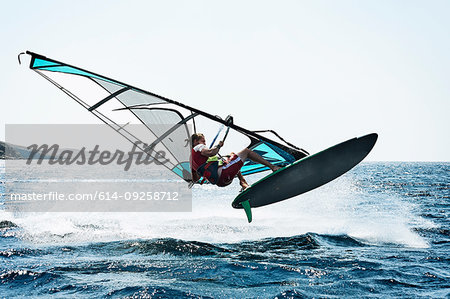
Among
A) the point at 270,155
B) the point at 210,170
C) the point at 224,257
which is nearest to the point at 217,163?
the point at 210,170

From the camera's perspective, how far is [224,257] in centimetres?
733

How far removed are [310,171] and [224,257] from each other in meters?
2.27

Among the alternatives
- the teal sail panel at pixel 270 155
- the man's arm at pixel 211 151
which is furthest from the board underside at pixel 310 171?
the man's arm at pixel 211 151

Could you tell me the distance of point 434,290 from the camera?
5.35 m

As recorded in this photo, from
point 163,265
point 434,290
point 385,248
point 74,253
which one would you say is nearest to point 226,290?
point 163,265

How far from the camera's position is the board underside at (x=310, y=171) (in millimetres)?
6910

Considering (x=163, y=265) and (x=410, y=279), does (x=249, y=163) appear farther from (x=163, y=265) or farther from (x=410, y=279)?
(x=410, y=279)

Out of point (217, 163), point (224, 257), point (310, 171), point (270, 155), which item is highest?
point (270, 155)

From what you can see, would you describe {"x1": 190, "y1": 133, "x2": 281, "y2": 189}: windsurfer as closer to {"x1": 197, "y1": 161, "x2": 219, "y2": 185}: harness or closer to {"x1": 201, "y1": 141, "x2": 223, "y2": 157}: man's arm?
{"x1": 197, "y1": 161, "x2": 219, "y2": 185}: harness

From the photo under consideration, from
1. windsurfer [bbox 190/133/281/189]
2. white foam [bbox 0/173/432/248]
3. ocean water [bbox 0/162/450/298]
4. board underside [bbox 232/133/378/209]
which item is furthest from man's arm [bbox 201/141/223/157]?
white foam [bbox 0/173/432/248]

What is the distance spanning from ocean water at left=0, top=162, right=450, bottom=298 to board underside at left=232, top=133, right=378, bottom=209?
1.20 m

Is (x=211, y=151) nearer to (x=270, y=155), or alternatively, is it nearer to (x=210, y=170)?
(x=210, y=170)

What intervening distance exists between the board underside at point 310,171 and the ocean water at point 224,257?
120 cm

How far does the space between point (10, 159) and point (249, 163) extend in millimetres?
149294
